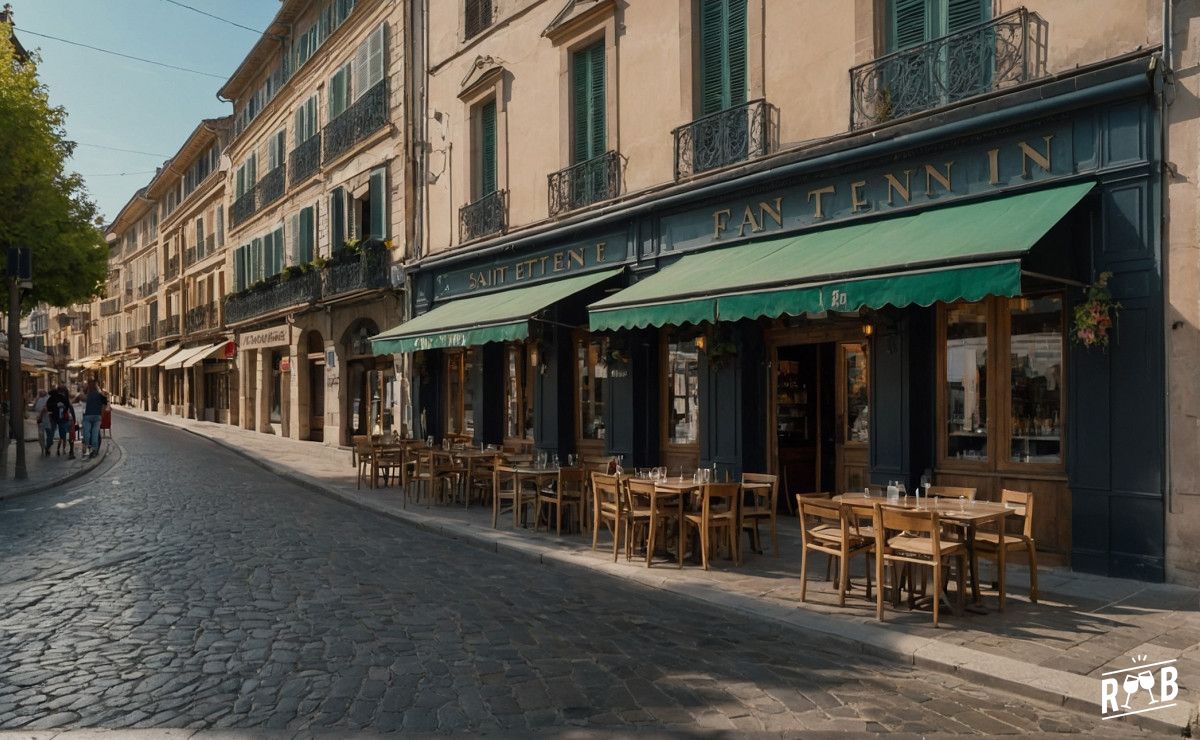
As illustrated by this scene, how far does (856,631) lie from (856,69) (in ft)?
20.5

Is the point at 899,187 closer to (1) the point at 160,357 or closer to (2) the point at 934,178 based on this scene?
(2) the point at 934,178

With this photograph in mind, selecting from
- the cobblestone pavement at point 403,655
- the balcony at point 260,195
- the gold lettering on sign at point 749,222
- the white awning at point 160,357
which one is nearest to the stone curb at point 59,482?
the cobblestone pavement at point 403,655

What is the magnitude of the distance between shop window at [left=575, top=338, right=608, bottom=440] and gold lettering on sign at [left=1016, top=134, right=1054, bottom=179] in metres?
6.57

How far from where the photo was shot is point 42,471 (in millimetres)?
16766

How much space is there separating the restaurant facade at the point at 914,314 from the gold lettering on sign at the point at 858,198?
22mm

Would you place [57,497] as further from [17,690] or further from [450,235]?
[17,690]

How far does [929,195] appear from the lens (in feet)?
28.6

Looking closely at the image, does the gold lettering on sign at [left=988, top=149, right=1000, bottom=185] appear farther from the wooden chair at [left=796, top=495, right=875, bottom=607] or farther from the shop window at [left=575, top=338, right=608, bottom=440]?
the shop window at [left=575, top=338, right=608, bottom=440]

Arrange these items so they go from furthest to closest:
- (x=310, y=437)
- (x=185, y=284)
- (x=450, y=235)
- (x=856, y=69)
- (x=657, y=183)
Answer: (x=185, y=284) → (x=310, y=437) → (x=450, y=235) → (x=657, y=183) → (x=856, y=69)

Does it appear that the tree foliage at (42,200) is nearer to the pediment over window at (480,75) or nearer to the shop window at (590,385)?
the pediment over window at (480,75)

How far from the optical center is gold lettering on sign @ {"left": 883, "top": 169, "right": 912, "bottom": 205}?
8891 millimetres

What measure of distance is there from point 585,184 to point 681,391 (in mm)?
3741

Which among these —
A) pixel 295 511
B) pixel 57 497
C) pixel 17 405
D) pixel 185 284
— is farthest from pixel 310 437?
pixel 185 284

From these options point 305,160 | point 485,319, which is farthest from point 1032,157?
point 305,160
